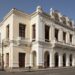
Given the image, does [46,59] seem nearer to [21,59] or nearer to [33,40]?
[33,40]

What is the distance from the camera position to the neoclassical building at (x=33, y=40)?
27.0 m

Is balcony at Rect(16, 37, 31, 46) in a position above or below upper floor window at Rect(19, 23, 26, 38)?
below

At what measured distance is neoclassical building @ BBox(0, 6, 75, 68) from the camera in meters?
27.0

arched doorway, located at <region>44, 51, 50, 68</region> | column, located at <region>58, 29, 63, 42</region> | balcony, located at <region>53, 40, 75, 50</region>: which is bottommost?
arched doorway, located at <region>44, 51, 50, 68</region>

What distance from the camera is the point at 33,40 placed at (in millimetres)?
28438

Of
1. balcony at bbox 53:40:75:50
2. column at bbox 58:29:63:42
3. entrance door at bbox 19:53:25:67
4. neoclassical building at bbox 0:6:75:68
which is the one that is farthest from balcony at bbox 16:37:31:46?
column at bbox 58:29:63:42

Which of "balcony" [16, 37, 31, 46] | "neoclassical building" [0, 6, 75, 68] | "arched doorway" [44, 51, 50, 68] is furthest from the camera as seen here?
"arched doorway" [44, 51, 50, 68]

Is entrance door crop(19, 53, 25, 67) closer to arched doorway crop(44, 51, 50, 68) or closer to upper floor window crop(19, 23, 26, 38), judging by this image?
upper floor window crop(19, 23, 26, 38)

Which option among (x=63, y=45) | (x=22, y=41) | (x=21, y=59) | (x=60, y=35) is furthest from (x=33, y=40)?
(x=60, y=35)

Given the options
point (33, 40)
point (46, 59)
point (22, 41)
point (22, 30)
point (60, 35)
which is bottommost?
point (46, 59)

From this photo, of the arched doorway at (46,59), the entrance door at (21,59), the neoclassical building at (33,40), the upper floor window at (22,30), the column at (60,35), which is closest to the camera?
the neoclassical building at (33,40)

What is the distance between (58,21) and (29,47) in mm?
7843

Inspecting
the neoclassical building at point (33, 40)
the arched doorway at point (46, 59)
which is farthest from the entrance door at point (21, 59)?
the arched doorway at point (46, 59)

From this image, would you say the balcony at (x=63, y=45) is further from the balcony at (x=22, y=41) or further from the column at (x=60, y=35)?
the balcony at (x=22, y=41)
